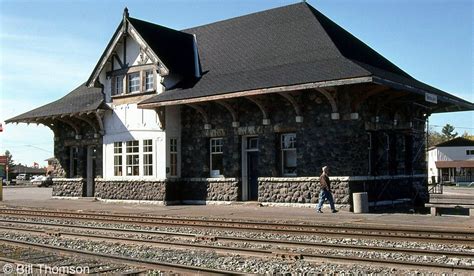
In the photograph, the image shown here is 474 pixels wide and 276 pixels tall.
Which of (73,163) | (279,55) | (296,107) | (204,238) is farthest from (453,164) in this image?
(204,238)

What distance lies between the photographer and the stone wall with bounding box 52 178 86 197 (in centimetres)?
2850

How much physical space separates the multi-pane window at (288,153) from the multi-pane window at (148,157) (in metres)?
6.44

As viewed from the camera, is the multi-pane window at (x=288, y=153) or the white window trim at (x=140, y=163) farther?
the white window trim at (x=140, y=163)

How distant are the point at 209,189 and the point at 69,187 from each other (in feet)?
32.0

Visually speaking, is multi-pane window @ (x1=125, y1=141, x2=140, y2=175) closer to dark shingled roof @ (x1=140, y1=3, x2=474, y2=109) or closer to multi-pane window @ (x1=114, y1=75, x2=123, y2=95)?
multi-pane window @ (x1=114, y1=75, x2=123, y2=95)

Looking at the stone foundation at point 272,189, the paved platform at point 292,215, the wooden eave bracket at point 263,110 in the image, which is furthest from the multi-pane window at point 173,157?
the wooden eave bracket at point 263,110

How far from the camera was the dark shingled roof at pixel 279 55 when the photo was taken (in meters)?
19.6

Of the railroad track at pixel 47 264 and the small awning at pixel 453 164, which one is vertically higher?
the small awning at pixel 453 164

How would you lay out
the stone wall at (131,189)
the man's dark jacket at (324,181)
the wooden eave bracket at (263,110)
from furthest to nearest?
1. the stone wall at (131,189)
2. the wooden eave bracket at (263,110)
3. the man's dark jacket at (324,181)

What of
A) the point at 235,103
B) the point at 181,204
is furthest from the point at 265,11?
the point at 181,204

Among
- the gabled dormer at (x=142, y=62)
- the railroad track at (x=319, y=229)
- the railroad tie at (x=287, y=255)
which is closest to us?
the railroad tie at (x=287, y=255)

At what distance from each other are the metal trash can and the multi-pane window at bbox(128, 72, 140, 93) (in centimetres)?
1187

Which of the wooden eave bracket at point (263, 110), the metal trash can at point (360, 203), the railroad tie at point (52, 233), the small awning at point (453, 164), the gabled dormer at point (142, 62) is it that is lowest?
the railroad tie at point (52, 233)

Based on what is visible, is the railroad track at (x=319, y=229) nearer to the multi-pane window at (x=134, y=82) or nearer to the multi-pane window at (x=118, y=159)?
the multi-pane window at (x=118, y=159)
